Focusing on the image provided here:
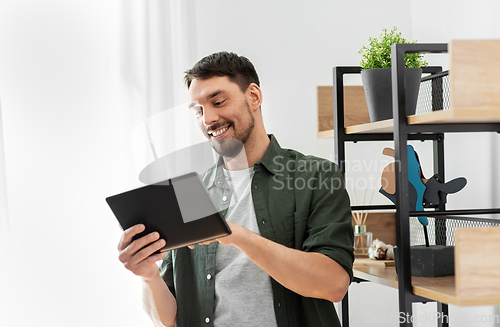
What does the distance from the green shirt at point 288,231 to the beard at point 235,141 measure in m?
0.07

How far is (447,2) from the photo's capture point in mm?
1582

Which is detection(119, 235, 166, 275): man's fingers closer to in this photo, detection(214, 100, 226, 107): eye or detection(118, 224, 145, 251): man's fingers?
detection(118, 224, 145, 251): man's fingers

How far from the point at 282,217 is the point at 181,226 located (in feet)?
1.06

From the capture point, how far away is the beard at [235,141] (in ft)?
3.73

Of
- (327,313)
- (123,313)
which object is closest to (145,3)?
(123,313)

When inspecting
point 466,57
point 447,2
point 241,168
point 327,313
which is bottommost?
point 327,313

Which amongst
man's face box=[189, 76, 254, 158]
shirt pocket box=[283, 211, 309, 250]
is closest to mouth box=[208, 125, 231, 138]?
man's face box=[189, 76, 254, 158]

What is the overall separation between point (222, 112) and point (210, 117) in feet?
0.10

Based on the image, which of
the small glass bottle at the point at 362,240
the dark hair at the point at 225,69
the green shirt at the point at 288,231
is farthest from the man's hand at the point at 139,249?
the small glass bottle at the point at 362,240

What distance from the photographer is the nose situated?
1099 millimetres

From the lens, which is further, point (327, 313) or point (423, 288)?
point (327, 313)

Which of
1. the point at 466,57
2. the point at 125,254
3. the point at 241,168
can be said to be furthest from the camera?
the point at 241,168

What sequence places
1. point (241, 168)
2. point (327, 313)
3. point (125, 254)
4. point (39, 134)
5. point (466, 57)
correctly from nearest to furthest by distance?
point (466, 57), point (125, 254), point (327, 313), point (241, 168), point (39, 134)

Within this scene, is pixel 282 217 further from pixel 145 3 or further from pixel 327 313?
pixel 145 3
